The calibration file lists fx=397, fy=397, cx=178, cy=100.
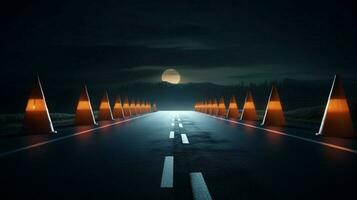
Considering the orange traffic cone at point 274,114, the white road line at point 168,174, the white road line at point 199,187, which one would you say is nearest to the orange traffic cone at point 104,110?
the orange traffic cone at point 274,114

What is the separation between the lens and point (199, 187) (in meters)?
5.94

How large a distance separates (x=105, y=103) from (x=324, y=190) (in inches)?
1028

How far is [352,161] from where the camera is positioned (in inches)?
342

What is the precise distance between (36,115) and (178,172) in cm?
1145

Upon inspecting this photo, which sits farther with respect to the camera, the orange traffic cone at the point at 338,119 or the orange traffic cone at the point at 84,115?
the orange traffic cone at the point at 84,115

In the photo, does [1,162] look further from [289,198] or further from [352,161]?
[352,161]

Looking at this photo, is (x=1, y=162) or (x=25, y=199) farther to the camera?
(x=1, y=162)

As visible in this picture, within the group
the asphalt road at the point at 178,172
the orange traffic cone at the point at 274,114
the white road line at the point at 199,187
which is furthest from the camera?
the orange traffic cone at the point at 274,114

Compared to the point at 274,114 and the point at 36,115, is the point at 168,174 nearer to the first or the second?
the point at 36,115

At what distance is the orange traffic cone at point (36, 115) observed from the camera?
16.8 meters

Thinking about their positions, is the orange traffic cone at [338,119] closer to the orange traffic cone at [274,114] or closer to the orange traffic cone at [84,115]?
the orange traffic cone at [274,114]

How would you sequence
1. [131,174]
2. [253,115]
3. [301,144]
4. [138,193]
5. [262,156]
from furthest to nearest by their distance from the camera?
[253,115] → [301,144] → [262,156] → [131,174] → [138,193]

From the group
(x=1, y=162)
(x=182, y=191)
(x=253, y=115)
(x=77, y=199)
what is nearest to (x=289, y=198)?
(x=182, y=191)

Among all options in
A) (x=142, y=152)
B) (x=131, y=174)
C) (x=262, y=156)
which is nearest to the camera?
(x=131, y=174)
